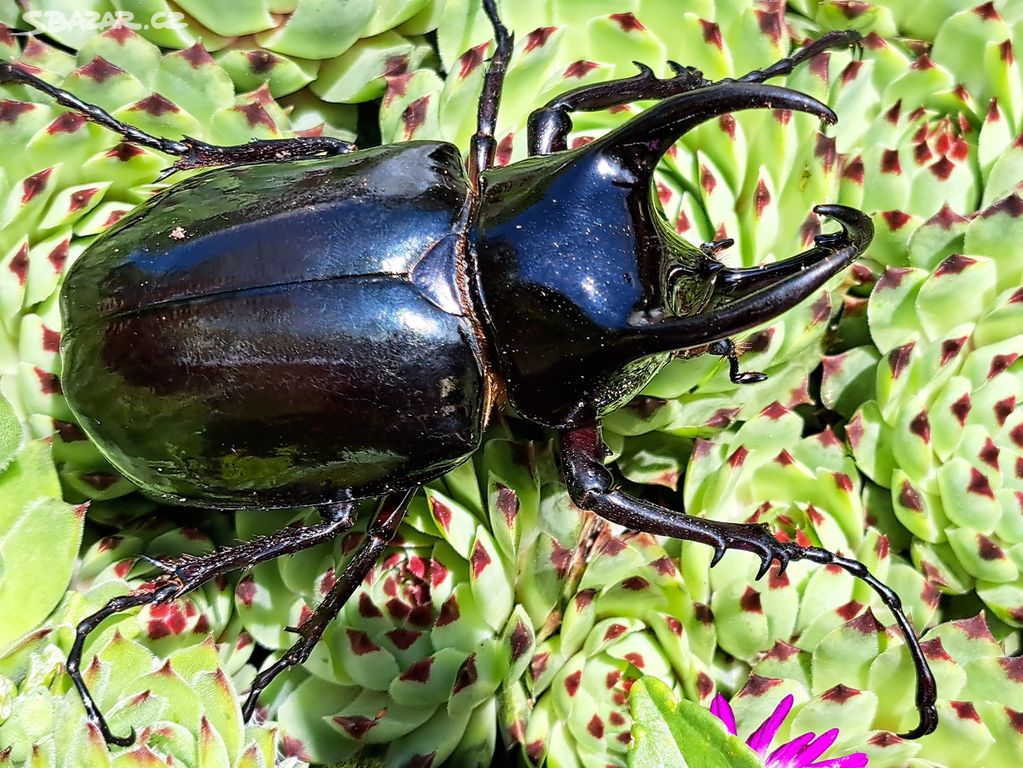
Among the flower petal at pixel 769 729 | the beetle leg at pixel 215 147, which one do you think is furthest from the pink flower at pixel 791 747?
the beetle leg at pixel 215 147

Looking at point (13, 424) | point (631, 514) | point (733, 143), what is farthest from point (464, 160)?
point (13, 424)

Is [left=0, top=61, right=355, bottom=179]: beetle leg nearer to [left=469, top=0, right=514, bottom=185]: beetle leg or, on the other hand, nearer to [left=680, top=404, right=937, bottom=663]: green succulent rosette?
[left=469, top=0, right=514, bottom=185]: beetle leg

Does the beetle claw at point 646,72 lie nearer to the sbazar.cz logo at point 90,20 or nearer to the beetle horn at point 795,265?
the beetle horn at point 795,265

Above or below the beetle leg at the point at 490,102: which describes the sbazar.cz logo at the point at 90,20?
above

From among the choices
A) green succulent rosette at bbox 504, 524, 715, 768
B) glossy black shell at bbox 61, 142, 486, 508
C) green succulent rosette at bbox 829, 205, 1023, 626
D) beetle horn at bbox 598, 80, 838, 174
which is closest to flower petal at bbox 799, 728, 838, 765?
green succulent rosette at bbox 504, 524, 715, 768

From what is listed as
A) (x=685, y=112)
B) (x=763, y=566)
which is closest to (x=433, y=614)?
(x=763, y=566)

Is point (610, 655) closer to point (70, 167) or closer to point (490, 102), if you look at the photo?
point (490, 102)

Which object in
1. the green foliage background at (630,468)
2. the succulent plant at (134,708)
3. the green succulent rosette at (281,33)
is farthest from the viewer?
the green succulent rosette at (281,33)
